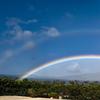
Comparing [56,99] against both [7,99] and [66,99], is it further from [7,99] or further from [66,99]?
[7,99]

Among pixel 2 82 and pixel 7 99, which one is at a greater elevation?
pixel 2 82

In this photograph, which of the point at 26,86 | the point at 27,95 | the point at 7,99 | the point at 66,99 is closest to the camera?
the point at 7,99

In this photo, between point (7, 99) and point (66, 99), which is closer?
point (7, 99)

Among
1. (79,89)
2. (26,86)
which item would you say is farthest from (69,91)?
(26,86)

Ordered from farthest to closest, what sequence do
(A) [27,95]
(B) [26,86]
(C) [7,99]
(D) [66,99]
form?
(B) [26,86] → (A) [27,95] → (D) [66,99] → (C) [7,99]

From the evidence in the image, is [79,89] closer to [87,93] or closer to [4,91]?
[87,93]

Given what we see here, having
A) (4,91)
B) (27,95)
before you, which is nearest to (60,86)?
(27,95)
